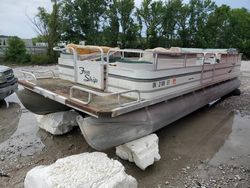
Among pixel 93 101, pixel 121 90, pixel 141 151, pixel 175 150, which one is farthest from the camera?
pixel 175 150

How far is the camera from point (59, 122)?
4.46 metres

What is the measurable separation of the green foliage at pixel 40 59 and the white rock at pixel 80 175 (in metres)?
15.5

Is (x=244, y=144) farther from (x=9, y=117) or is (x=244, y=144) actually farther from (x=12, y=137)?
(x=9, y=117)

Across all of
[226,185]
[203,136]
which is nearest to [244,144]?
[203,136]

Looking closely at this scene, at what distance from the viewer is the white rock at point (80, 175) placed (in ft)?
7.90

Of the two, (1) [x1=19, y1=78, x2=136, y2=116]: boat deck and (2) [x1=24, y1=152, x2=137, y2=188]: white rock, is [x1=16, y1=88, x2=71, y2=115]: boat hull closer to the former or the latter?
(1) [x1=19, y1=78, x2=136, y2=116]: boat deck

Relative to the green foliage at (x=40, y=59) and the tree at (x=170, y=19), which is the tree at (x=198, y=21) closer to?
the tree at (x=170, y=19)

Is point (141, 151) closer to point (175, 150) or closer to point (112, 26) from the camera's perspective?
point (175, 150)

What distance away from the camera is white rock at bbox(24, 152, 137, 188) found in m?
2.41

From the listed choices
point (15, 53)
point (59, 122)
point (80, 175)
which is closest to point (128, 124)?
point (80, 175)

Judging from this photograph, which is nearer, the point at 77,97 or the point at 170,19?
the point at 77,97

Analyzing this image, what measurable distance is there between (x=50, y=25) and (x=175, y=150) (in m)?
17.0

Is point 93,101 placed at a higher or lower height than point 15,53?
higher

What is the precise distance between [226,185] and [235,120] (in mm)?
2891
